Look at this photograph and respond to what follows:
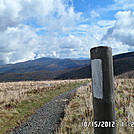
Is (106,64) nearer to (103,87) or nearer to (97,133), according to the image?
(103,87)

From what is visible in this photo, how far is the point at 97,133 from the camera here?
2.46 m

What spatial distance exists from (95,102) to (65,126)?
145 inches

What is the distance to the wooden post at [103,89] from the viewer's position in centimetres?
239

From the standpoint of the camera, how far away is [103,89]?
2.39 m

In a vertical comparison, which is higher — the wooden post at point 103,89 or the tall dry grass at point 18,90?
the tall dry grass at point 18,90

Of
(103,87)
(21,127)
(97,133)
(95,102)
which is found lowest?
(21,127)

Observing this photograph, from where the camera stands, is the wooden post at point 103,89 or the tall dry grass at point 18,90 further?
the tall dry grass at point 18,90

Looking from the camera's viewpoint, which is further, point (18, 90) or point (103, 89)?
point (18, 90)

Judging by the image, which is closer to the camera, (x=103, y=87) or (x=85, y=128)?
(x=103, y=87)

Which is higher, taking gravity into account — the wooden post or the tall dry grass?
the tall dry grass

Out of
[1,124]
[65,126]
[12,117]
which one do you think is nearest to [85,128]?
[65,126]

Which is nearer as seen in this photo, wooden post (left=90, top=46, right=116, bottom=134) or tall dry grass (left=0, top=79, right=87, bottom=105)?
wooden post (left=90, top=46, right=116, bottom=134)

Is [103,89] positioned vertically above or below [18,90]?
below

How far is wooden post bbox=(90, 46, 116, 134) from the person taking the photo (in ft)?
7.83
